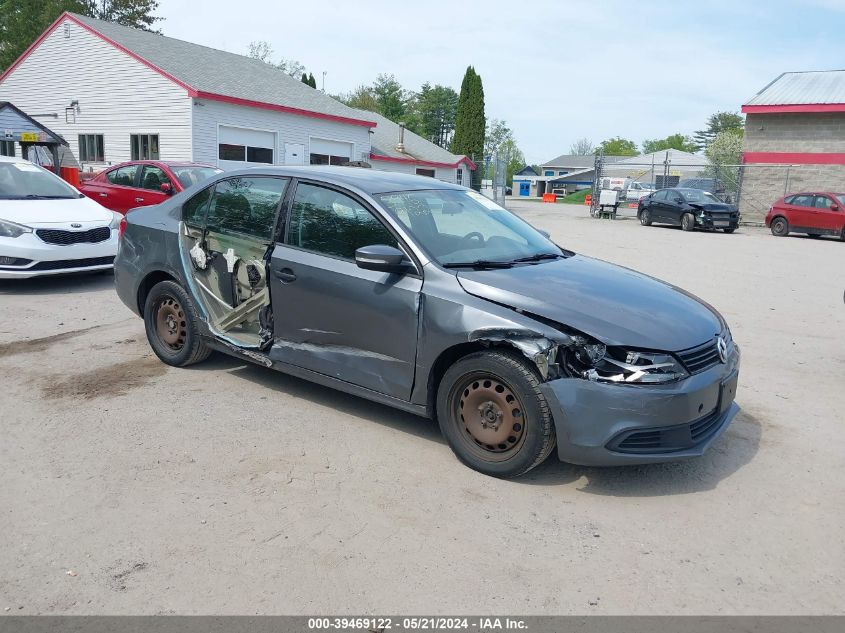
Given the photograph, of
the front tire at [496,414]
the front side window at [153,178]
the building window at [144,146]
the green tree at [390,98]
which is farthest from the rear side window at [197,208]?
the green tree at [390,98]

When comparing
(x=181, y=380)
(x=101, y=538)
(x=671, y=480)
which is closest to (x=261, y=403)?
(x=181, y=380)

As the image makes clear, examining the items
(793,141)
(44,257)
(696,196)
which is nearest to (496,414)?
(44,257)

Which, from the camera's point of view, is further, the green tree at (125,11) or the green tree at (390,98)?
the green tree at (390,98)

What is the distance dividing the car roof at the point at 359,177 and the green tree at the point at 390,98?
68.4 m

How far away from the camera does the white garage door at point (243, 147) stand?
23.4 m

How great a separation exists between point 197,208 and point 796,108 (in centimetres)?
3107

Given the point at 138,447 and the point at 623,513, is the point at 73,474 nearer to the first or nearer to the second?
the point at 138,447

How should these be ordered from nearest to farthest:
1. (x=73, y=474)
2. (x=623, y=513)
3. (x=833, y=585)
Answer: (x=833, y=585), (x=623, y=513), (x=73, y=474)

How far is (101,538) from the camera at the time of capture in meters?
3.25

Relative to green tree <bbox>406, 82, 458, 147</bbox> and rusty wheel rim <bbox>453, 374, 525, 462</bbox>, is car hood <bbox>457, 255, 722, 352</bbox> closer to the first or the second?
rusty wheel rim <bbox>453, 374, 525, 462</bbox>

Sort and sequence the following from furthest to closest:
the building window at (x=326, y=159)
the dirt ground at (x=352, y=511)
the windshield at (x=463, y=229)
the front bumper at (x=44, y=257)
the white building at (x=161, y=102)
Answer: the building window at (x=326, y=159)
the white building at (x=161, y=102)
the front bumper at (x=44, y=257)
the windshield at (x=463, y=229)
the dirt ground at (x=352, y=511)

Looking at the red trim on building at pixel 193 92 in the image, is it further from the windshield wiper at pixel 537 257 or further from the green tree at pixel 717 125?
the green tree at pixel 717 125

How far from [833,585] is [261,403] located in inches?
141
